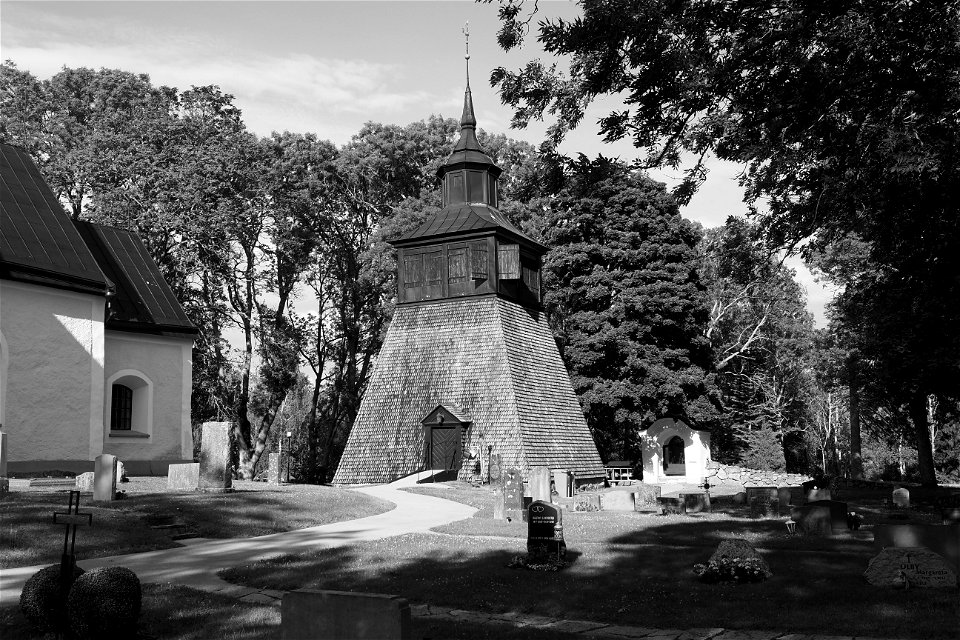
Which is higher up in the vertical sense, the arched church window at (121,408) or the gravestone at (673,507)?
the arched church window at (121,408)

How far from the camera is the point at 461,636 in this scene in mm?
7973

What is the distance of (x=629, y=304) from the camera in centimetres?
4112

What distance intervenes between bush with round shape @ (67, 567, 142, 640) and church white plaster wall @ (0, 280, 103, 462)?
18209 millimetres

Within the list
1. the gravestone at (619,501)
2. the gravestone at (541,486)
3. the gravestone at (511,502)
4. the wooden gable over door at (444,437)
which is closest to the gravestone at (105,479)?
the gravestone at (511,502)

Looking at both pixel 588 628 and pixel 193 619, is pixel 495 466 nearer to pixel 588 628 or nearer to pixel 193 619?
pixel 193 619

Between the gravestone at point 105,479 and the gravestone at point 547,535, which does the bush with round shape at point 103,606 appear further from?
the gravestone at point 105,479

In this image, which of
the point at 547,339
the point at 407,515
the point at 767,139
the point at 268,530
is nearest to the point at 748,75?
the point at 767,139

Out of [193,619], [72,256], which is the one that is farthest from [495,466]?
[193,619]

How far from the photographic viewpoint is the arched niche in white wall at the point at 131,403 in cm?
2873

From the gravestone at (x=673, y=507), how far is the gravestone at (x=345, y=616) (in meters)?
15.9

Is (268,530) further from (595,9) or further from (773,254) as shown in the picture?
(595,9)

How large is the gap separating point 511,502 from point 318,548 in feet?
20.2

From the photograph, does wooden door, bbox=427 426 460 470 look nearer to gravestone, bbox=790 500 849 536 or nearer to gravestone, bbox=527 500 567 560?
gravestone, bbox=790 500 849 536

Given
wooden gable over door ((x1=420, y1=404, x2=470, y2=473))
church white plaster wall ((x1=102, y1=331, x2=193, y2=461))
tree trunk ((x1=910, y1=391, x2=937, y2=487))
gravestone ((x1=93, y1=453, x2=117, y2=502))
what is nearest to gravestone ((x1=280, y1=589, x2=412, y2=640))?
gravestone ((x1=93, y1=453, x2=117, y2=502))
